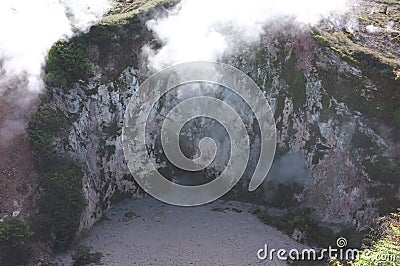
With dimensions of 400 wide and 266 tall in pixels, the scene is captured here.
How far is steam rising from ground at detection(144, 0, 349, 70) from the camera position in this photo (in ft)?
83.6

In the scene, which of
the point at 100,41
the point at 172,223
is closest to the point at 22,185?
the point at 172,223

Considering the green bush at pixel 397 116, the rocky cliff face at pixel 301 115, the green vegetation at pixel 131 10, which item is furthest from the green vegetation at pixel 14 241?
the green bush at pixel 397 116

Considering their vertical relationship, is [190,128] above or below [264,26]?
below

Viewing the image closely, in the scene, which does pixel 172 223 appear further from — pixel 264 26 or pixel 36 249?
pixel 264 26

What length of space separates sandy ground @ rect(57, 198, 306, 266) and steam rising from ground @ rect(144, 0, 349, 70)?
844cm

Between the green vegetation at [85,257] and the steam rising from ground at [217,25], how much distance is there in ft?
35.7

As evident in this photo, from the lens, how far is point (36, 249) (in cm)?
1898

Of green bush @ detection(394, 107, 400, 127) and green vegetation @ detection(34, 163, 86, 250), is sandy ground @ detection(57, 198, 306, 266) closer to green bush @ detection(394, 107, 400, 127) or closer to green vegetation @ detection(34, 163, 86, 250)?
green vegetation @ detection(34, 163, 86, 250)

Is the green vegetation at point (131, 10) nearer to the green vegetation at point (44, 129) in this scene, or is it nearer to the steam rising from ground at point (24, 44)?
the steam rising from ground at point (24, 44)

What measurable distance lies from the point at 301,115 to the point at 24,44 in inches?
585

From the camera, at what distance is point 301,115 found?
24.1 metres

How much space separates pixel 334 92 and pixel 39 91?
14.9m

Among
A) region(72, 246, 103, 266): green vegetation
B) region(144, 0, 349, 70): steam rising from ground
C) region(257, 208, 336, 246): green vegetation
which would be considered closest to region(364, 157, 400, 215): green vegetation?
region(257, 208, 336, 246): green vegetation

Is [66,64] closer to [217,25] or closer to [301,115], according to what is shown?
[217,25]
